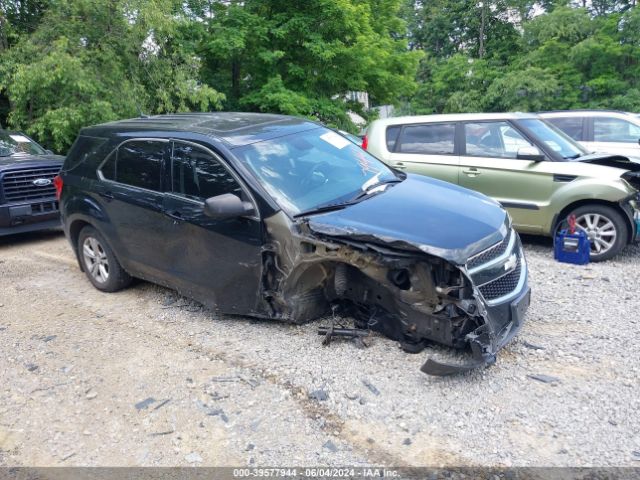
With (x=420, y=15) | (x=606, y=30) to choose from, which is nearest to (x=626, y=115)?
(x=606, y=30)

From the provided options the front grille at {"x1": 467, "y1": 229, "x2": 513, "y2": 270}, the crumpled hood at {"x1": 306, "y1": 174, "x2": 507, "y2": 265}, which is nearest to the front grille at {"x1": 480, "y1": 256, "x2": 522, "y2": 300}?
the front grille at {"x1": 467, "y1": 229, "x2": 513, "y2": 270}

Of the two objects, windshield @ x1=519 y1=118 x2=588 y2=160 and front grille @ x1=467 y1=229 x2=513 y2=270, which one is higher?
windshield @ x1=519 y1=118 x2=588 y2=160

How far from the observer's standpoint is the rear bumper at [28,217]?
7.69 m

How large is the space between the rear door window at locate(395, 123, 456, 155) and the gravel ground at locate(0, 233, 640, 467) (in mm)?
2750

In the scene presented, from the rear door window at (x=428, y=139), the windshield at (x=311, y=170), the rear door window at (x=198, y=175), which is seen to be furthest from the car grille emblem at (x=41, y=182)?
the rear door window at (x=428, y=139)

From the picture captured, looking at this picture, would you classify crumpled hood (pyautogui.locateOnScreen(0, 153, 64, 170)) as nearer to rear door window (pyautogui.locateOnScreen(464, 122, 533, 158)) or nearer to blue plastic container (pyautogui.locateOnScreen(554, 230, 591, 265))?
rear door window (pyautogui.locateOnScreen(464, 122, 533, 158))

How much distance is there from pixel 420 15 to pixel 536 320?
123ft

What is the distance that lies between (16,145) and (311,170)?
651cm

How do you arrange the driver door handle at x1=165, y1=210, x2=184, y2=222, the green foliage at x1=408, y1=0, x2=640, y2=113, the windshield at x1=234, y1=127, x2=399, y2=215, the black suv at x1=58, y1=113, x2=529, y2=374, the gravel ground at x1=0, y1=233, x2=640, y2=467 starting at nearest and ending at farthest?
the gravel ground at x1=0, y1=233, x2=640, y2=467 → the black suv at x1=58, y1=113, x2=529, y2=374 → the windshield at x1=234, y1=127, x2=399, y2=215 → the driver door handle at x1=165, y1=210, x2=184, y2=222 → the green foliage at x1=408, y1=0, x2=640, y2=113

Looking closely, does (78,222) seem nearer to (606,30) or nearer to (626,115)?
(626,115)

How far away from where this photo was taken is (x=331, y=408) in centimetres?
345

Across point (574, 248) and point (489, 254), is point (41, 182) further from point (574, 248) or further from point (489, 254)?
point (574, 248)

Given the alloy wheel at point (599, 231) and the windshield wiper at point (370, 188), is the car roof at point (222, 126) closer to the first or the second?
the windshield wiper at point (370, 188)

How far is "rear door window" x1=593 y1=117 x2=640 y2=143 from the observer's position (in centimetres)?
934
